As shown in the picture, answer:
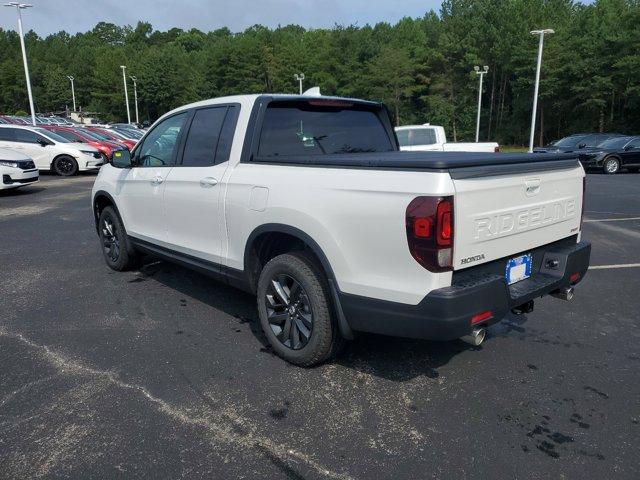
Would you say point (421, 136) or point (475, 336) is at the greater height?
point (421, 136)

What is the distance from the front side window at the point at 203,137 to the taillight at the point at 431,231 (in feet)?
6.72

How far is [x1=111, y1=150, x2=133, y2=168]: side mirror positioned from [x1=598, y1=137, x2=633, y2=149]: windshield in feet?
65.5

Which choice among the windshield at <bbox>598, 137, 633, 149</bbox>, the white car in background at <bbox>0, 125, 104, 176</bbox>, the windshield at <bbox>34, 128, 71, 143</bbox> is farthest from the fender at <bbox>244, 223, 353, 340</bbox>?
the windshield at <bbox>598, 137, 633, 149</bbox>

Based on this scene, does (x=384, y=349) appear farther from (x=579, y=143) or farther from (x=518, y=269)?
(x=579, y=143)

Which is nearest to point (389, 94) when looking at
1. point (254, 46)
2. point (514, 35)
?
point (514, 35)

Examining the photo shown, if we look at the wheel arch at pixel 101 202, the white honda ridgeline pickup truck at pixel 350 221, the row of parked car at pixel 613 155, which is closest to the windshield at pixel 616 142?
the row of parked car at pixel 613 155

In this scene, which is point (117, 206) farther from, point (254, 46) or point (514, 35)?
point (254, 46)

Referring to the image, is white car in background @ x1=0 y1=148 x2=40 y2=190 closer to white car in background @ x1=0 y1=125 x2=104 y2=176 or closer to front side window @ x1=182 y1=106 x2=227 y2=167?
white car in background @ x1=0 y1=125 x2=104 y2=176

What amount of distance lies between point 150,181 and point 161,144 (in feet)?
1.24

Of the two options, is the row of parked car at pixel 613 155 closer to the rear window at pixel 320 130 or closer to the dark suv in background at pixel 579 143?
the dark suv in background at pixel 579 143

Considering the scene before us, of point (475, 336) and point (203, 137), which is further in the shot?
point (203, 137)

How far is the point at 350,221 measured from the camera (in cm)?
298

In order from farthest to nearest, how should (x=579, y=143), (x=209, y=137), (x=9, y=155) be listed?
(x=579, y=143), (x=9, y=155), (x=209, y=137)

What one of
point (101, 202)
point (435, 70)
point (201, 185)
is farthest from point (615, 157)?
point (435, 70)
